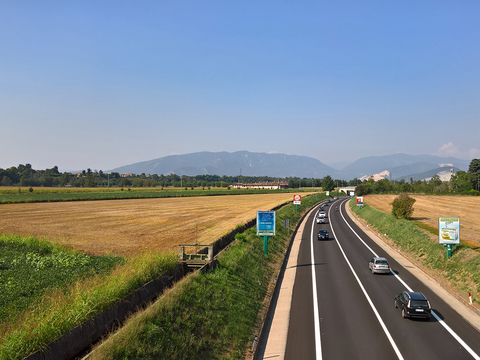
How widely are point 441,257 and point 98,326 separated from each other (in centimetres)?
2930

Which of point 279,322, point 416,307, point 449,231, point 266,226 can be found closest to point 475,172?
point 449,231

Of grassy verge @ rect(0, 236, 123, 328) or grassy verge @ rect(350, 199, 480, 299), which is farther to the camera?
grassy verge @ rect(350, 199, 480, 299)

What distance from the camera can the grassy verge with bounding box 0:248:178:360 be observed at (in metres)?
9.20

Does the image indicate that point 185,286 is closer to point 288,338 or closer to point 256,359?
point 256,359

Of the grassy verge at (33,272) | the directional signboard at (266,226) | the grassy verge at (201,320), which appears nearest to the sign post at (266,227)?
the directional signboard at (266,226)

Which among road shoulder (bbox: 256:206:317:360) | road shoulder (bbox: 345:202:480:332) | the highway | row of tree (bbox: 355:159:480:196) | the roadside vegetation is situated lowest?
road shoulder (bbox: 256:206:317:360)

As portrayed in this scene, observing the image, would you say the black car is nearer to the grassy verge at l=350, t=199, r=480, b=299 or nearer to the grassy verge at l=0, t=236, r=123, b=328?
the grassy verge at l=350, t=199, r=480, b=299

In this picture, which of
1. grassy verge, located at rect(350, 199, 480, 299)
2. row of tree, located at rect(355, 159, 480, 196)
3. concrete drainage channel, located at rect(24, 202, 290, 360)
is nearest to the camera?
concrete drainage channel, located at rect(24, 202, 290, 360)

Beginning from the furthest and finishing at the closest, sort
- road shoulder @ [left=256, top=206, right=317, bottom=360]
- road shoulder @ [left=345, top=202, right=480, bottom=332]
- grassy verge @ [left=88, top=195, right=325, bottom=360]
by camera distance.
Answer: road shoulder @ [left=345, top=202, right=480, bottom=332] < road shoulder @ [left=256, top=206, right=317, bottom=360] < grassy verge @ [left=88, top=195, right=325, bottom=360]

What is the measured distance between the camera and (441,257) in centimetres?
2922

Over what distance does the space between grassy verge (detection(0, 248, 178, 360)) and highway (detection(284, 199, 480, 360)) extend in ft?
27.1

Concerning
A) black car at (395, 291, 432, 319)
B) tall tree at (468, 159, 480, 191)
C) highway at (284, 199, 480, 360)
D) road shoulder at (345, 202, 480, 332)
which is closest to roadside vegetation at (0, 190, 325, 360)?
highway at (284, 199, 480, 360)

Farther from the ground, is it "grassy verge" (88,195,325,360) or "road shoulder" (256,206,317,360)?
"grassy verge" (88,195,325,360)

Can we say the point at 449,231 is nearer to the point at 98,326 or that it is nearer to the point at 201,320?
the point at 201,320
